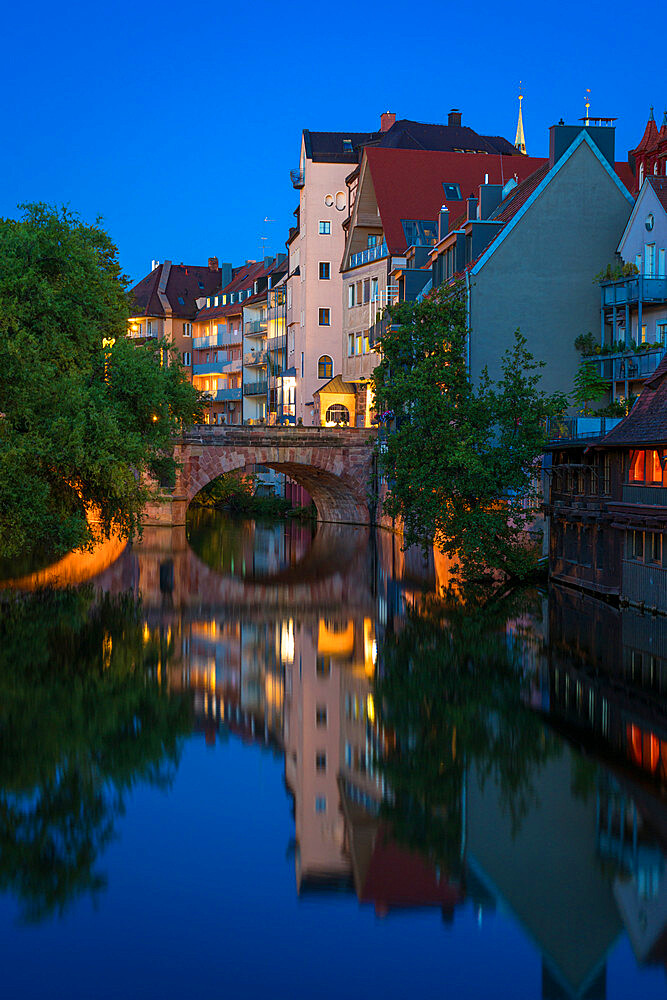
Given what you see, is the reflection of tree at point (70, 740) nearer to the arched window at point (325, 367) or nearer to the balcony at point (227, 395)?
the arched window at point (325, 367)

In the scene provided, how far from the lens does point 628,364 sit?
132 ft

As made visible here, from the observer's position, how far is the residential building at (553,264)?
45.1m

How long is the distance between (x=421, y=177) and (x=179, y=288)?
56057 millimetres

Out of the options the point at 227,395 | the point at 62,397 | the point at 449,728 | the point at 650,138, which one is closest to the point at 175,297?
the point at 227,395

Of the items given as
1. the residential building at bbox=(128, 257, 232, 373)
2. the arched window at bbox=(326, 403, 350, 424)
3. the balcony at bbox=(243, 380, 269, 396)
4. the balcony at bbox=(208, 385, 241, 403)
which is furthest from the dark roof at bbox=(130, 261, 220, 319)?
the arched window at bbox=(326, 403, 350, 424)

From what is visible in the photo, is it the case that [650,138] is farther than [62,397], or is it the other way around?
[650,138]

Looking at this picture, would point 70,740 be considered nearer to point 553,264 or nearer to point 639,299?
point 639,299

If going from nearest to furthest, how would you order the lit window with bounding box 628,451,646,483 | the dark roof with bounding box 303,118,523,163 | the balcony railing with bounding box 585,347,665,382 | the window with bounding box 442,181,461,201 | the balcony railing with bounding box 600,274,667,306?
1. the lit window with bounding box 628,451,646,483
2. the balcony railing with bounding box 585,347,665,382
3. the balcony railing with bounding box 600,274,667,306
4. the window with bounding box 442,181,461,201
5. the dark roof with bounding box 303,118,523,163

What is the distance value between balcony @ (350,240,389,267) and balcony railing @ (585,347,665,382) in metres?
26.7

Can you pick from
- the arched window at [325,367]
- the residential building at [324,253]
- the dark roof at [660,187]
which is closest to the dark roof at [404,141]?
the residential building at [324,253]

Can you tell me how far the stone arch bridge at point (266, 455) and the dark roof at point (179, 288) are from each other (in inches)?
2111

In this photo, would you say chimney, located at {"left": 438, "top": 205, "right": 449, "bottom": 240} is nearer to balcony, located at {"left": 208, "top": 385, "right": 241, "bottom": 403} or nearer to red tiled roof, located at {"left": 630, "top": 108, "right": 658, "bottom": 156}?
red tiled roof, located at {"left": 630, "top": 108, "right": 658, "bottom": 156}

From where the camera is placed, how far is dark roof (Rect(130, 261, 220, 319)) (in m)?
118

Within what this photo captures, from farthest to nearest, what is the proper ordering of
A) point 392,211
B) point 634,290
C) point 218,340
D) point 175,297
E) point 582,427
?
point 175,297, point 218,340, point 392,211, point 634,290, point 582,427
